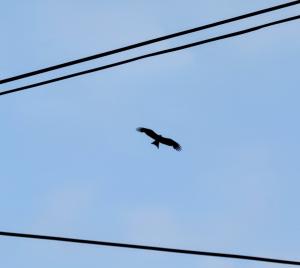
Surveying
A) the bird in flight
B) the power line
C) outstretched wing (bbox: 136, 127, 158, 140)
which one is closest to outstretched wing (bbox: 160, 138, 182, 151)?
the bird in flight

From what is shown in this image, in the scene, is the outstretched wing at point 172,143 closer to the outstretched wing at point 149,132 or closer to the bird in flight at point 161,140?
the bird in flight at point 161,140

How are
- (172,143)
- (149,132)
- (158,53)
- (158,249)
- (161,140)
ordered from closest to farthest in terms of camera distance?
(158,249)
(158,53)
(149,132)
(172,143)
(161,140)

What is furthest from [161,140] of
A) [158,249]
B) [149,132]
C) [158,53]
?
[158,249]

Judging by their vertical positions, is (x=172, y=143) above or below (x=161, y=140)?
below

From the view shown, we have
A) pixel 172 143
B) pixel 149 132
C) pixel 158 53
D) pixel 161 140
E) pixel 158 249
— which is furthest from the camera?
pixel 161 140

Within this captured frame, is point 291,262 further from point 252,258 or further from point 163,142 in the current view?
point 163,142

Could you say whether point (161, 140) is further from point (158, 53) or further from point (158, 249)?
point (158, 249)

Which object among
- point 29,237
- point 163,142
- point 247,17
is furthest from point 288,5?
point 163,142

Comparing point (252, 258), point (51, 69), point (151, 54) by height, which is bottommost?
point (252, 258)

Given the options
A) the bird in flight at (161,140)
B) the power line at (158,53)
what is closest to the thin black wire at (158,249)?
the power line at (158,53)

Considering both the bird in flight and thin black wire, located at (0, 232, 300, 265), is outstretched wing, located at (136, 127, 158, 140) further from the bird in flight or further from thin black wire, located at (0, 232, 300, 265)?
thin black wire, located at (0, 232, 300, 265)

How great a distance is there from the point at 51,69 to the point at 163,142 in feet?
35.5

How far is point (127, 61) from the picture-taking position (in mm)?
6715

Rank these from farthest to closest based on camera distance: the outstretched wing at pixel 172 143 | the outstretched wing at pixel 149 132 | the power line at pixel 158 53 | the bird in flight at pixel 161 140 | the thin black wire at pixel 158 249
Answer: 1. the outstretched wing at pixel 172 143
2. the bird in flight at pixel 161 140
3. the outstretched wing at pixel 149 132
4. the power line at pixel 158 53
5. the thin black wire at pixel 158 249
